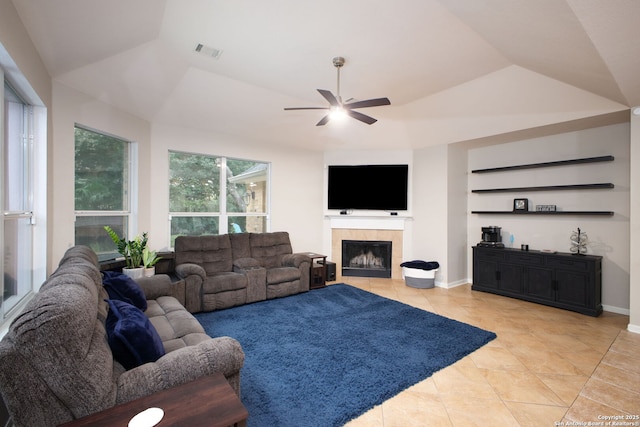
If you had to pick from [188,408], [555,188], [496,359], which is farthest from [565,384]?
[555,188]

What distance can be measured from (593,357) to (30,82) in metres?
5.38

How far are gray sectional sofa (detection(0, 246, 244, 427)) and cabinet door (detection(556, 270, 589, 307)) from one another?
4540 millimetres

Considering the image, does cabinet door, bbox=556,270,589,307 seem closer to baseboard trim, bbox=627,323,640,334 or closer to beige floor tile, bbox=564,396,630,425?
baseboard trim, bbox=627,323,640,334

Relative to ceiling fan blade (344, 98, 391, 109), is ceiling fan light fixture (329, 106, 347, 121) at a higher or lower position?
lower

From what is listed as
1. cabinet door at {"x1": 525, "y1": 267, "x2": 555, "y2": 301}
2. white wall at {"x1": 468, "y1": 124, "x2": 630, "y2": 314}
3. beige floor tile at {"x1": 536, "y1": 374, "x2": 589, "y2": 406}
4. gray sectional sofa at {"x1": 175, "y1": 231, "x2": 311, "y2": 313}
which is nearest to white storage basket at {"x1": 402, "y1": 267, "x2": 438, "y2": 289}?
white wall at {"x1": 468, "y1": 124, "x2": 630, "y2": 314}

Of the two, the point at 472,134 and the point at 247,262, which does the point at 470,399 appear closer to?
the point at 247,262

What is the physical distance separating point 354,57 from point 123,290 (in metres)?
3.26

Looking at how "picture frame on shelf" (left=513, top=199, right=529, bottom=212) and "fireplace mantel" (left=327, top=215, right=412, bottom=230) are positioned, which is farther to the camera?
"fireplace mantel" (left=327, top=215, right=412, bottom=230)

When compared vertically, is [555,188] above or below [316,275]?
above

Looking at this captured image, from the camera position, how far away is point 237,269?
4.50 meters

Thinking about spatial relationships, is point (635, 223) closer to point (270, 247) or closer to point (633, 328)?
point (633, 328)

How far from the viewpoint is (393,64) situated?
3.34 m

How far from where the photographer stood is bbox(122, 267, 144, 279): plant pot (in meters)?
3.49

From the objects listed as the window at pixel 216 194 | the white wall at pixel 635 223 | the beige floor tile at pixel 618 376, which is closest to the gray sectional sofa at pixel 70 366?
the beige floor tile at pixel 618 376
